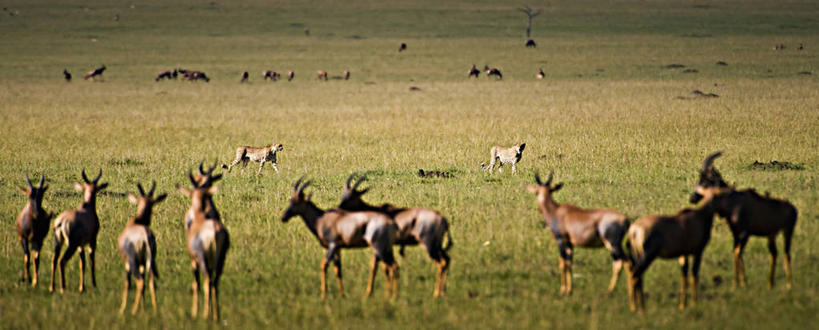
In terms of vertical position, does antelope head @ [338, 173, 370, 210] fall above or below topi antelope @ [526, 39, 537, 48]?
below

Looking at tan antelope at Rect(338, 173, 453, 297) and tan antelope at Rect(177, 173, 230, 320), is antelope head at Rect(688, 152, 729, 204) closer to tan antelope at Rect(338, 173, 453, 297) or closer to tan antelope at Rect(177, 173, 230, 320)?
tan antelope at Rect(338, 173, 453, 297)

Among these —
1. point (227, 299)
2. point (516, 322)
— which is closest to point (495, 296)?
point (516, 322)

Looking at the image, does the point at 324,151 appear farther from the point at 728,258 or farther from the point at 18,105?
the point at 18,105

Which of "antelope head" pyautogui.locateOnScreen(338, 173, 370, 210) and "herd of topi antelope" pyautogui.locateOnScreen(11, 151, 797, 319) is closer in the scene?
"herd of topi antelope" pyautogui.locateOnScreen(11, 151, 797, 319)

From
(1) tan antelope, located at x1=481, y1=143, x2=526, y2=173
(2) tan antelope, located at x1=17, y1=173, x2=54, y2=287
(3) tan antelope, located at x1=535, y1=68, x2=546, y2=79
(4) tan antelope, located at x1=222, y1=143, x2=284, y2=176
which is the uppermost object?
(3) tan antelope, located at x1=535, y1=68, x2=546, y2=79

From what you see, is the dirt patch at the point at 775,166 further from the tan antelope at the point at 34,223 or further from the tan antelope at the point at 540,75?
the tan antelope at the point at 540,75

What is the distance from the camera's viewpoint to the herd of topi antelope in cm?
908

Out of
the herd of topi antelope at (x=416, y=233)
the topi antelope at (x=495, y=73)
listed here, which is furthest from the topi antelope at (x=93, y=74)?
the herd of topi antelope at (x=416, y=233)

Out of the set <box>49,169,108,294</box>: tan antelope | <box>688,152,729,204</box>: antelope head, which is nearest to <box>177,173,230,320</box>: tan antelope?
<box>49,169,108,294</box>: tan antelope

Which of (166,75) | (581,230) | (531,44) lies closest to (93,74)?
(166,75)

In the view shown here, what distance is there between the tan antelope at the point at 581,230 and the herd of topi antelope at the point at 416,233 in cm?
1

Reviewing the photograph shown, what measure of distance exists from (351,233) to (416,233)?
749 mm

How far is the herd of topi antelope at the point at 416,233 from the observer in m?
9.08

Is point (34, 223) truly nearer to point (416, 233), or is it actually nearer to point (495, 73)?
point (416, 233)
